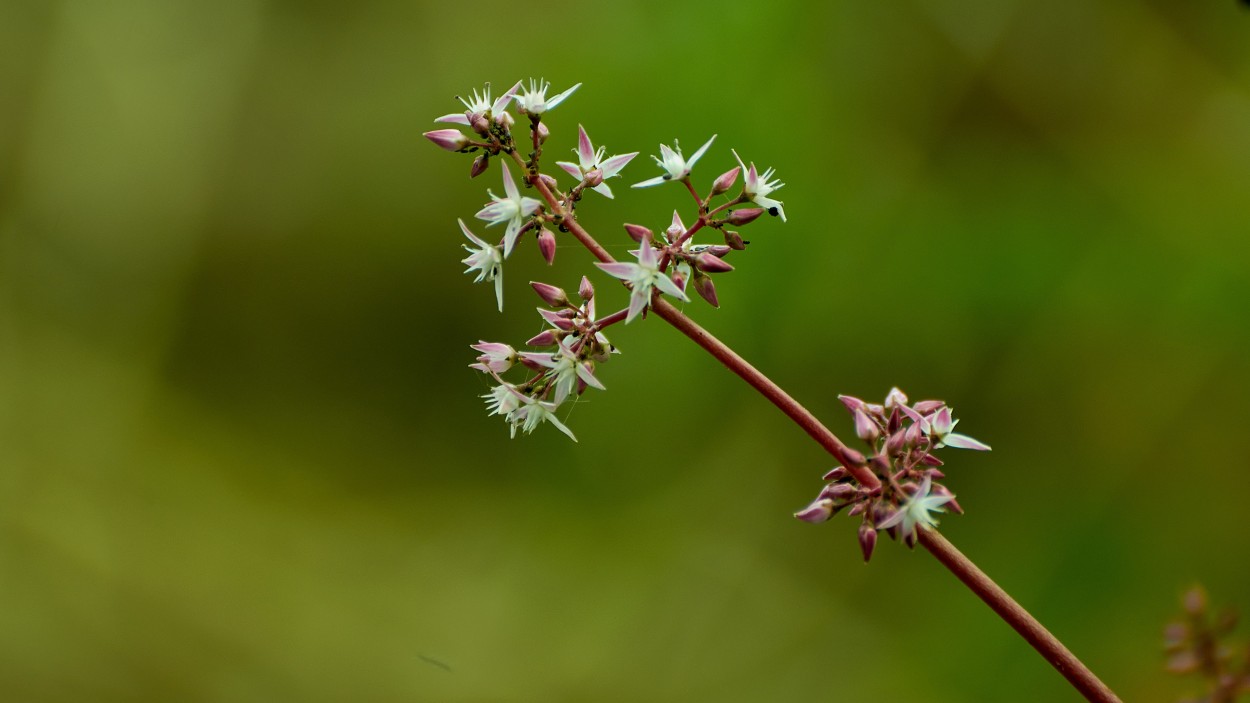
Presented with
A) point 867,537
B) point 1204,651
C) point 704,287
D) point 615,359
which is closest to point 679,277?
point 704,287

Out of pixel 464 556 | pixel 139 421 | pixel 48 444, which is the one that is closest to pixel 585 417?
pixel 464 556

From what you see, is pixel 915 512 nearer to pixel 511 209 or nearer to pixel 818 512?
pixel 818 512

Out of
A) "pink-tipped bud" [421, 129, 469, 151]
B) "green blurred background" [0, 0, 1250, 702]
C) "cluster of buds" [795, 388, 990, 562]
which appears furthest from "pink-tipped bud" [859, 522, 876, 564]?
"green blurred background" [0, 0, 1250, 702]

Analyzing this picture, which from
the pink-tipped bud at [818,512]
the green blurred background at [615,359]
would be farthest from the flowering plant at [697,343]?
the green blurred background at [615,359]

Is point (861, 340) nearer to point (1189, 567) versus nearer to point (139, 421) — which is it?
point (1189, 567)

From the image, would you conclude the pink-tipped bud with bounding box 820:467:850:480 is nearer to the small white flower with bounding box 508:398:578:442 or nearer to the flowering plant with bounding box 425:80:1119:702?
the flowering plant with bounding box 425:80:1119:702
